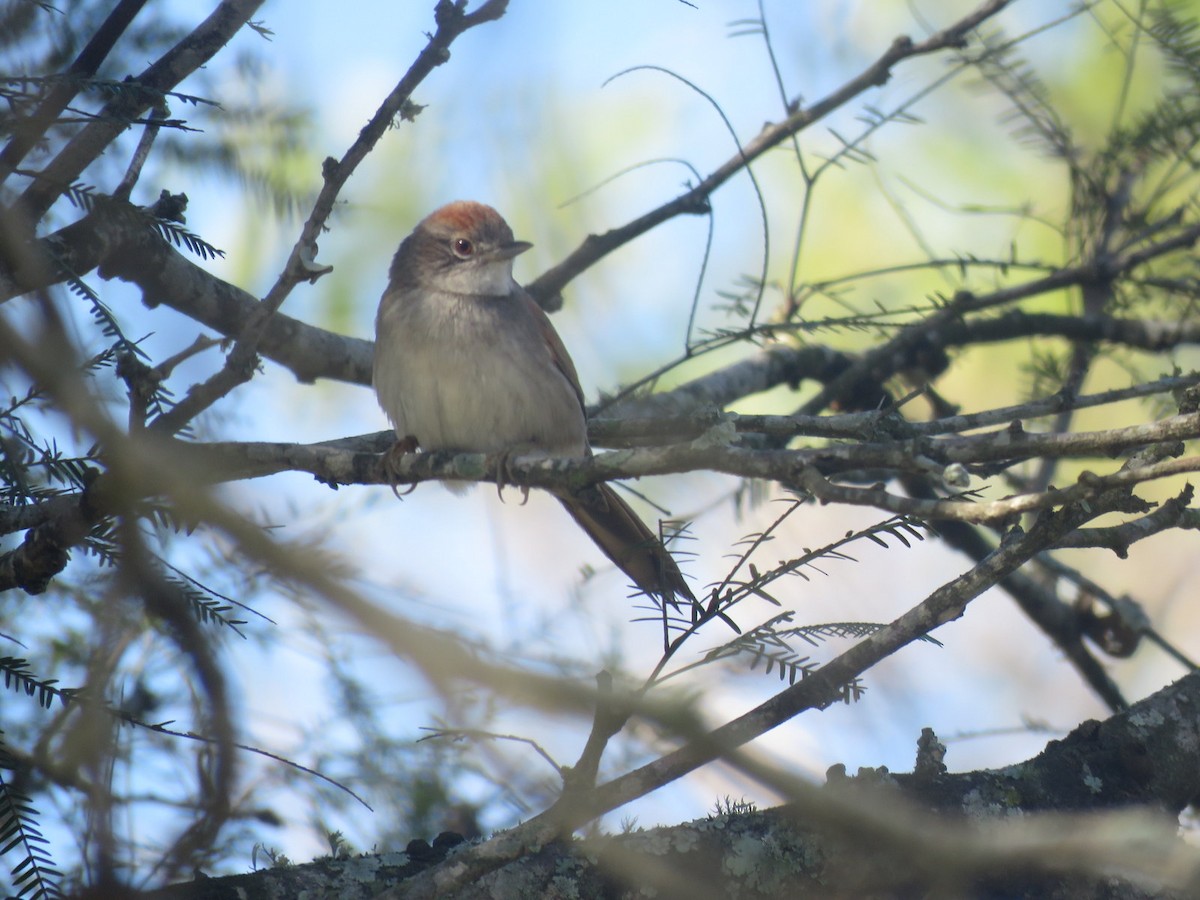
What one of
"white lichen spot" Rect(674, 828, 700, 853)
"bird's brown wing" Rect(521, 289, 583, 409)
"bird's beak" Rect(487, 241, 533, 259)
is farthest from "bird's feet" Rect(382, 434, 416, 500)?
"white lichen spot" Rect(674, 828, 700, 853)

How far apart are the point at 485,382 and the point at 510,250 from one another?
1.02 metres

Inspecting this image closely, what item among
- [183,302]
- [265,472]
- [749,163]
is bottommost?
[265,472]

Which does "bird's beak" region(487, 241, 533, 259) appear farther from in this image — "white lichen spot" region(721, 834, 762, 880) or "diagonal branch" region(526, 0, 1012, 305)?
"white lichen spot" region(721, 834, 762, 880)

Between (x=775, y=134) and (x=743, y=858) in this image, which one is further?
(x=775, y=134)

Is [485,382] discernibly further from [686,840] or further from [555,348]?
[686,840]

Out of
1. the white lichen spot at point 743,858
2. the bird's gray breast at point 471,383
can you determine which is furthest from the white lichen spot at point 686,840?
the bird's gray breast at point 471,383

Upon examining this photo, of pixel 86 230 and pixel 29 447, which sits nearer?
pixel 29 447

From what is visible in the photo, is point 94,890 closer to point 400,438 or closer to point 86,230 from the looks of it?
point 86,230

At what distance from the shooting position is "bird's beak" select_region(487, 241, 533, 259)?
614cm

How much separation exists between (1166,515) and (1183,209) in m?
4.16

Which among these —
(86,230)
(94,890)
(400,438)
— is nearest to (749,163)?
(400,438)

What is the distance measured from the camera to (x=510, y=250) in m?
6.18

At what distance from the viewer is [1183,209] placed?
21.3 feet

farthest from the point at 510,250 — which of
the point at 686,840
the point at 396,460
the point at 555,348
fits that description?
the point at 686,840
